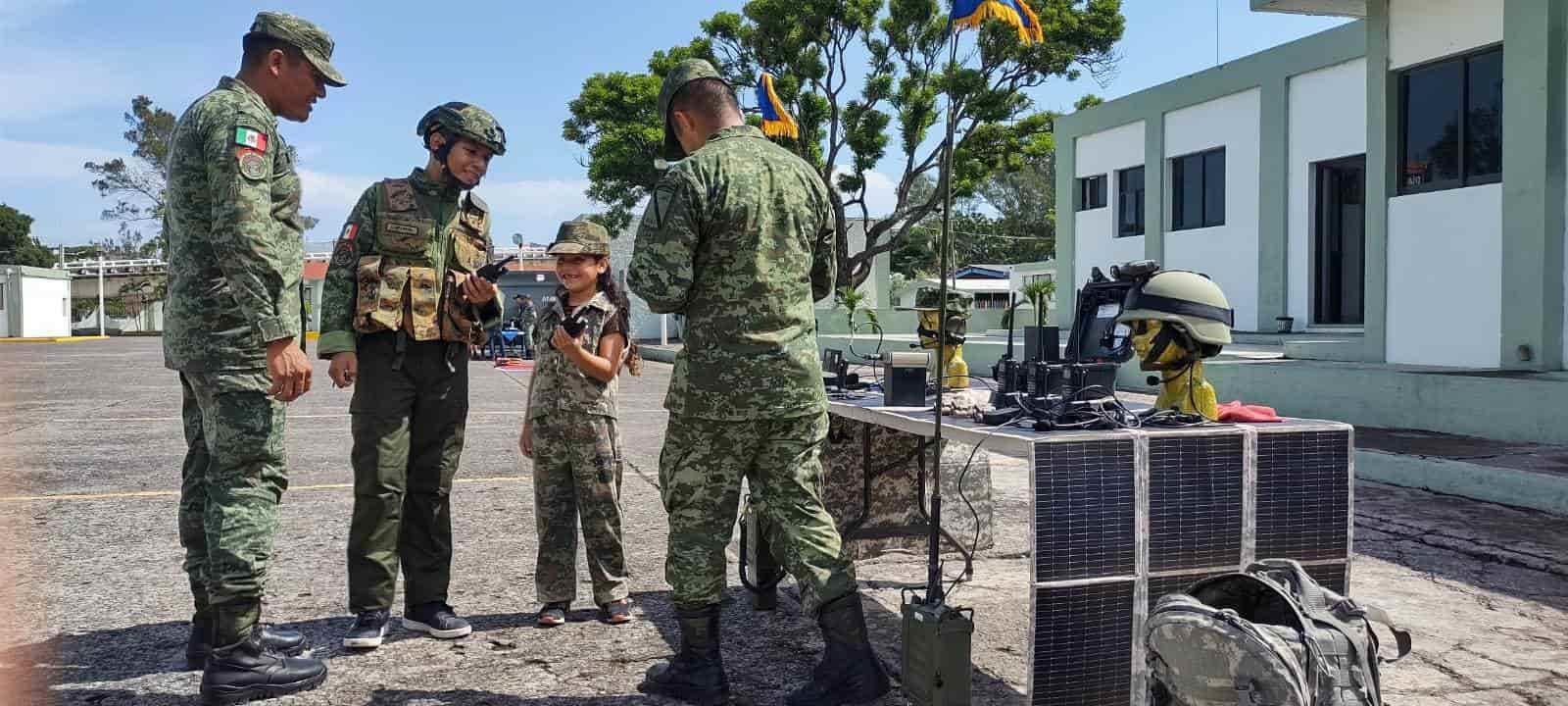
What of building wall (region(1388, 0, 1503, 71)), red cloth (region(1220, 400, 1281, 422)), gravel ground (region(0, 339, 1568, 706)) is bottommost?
gravel ground (region(0, 339, 1568, 706))

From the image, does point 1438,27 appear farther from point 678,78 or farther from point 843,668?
point 843,668

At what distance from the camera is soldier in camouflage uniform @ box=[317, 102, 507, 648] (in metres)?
3.74

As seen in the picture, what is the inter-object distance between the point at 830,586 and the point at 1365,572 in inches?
122

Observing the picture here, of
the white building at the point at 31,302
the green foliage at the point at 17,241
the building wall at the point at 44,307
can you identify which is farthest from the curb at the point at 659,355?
the green foliage at the point at 17,241

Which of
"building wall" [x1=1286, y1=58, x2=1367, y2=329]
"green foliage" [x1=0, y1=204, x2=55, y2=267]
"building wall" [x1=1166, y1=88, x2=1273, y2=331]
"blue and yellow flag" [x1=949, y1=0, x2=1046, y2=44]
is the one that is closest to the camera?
"blue and yellow flag" [x1=949, y1=0, x2=1046, y2=44]

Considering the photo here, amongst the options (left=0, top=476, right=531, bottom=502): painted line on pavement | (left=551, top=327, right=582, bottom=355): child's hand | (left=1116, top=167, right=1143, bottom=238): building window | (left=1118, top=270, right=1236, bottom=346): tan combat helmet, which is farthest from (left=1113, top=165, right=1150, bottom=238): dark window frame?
(left=551, top=327, right=582, bottom=355): child's hand

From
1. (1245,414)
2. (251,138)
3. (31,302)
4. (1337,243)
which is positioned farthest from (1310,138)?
(31,302)

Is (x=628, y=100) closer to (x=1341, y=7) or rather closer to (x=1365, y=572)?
(x=1341, y=7)

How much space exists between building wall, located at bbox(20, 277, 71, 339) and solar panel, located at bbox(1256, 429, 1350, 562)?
49.9 metres

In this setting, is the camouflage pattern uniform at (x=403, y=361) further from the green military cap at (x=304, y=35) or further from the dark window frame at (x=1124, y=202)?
the dark window frame at (x=1124, y=202)

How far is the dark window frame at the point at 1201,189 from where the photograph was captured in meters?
20.6

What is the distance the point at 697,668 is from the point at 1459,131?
10953 millimetres

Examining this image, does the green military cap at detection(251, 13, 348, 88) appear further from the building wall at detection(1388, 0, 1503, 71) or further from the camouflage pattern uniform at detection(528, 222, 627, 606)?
the building wall at detection(1388, 0, 1503, 71)

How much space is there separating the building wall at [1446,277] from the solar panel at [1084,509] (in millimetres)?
9520
